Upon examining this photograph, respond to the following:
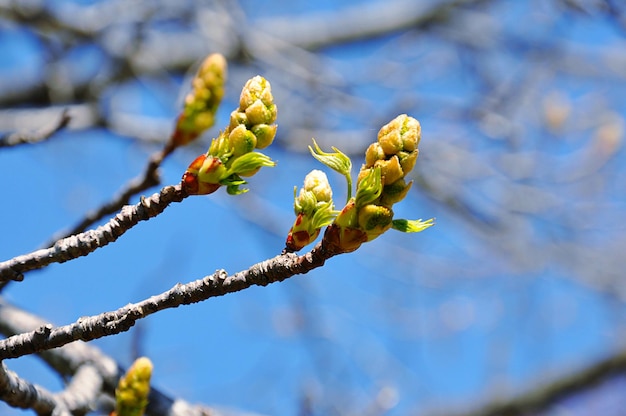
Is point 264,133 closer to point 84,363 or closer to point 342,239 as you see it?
point 342,239

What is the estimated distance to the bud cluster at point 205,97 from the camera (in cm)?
107

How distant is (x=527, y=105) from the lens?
17.5 feet

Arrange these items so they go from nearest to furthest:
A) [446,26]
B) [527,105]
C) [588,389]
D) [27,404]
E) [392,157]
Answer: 1. [392,157]
2. [27,404]
3. [588,389]
4. [527,105]
5. [446,26]

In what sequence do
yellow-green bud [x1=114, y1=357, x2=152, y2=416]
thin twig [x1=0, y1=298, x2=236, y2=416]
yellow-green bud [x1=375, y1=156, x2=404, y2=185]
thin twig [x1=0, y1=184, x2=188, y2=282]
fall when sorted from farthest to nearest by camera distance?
thin twig [x1=0, y1=298, x2=236, y2=416] → yellow-green bud [x1=114, y1=357, x2=152, y2=416] → thin twig [x1=0, y1=184, x2=188, y2=282] → yellow-green bud [x1=375, y1=156, x2=404, y2=185]

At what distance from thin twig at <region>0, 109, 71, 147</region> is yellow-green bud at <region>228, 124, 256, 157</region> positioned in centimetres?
63

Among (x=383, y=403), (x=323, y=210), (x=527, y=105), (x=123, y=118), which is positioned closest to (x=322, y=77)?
(x=123, y=118)

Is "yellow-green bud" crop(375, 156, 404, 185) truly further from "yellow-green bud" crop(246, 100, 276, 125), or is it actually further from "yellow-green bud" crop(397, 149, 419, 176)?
"yellow-green bud" crop(246, 100, 276, 125)

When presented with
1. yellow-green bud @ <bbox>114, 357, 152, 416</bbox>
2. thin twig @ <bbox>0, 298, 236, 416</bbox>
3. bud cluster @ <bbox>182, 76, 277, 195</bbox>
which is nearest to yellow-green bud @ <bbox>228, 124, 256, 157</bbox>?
bud cluster @ <bbox>182, 76, 277, 195</bbox>

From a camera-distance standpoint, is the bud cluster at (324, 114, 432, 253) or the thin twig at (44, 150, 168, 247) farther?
the thin twig at (44, 150, 168, 247)

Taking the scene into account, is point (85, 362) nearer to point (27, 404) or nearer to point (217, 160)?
point (27, 404)

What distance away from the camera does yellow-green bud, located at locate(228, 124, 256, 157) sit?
1104 millimetres

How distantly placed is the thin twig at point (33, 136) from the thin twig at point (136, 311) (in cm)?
61

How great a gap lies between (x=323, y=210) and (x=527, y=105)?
176 inches

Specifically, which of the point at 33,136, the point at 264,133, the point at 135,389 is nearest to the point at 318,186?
the point at 264,133
